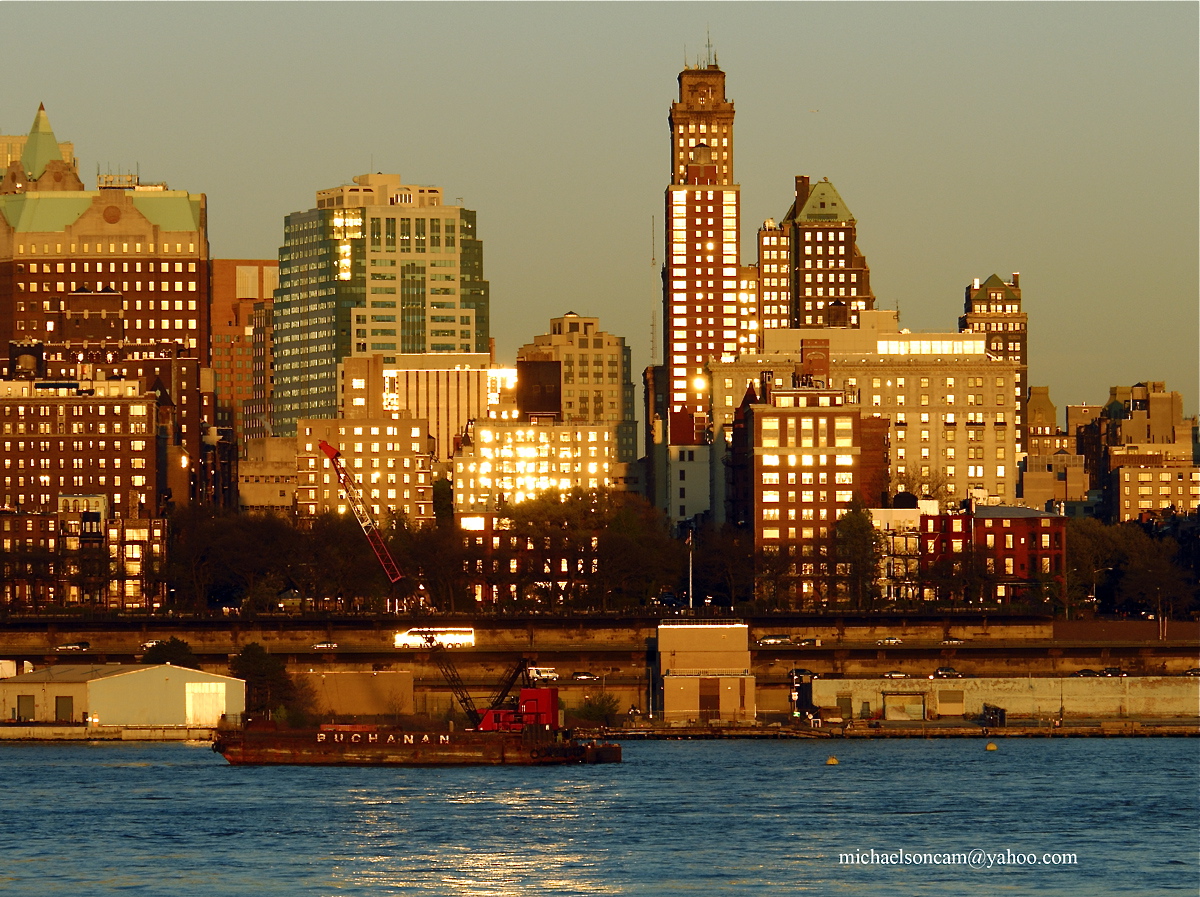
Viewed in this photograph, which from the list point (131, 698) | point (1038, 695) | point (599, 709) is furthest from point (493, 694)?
point (1038, 695)

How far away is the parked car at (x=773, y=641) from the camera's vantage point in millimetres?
190000

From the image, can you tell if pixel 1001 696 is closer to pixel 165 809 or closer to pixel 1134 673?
pixel 1134 673

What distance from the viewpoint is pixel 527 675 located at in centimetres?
14862

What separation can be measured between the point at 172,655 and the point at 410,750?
135 feet

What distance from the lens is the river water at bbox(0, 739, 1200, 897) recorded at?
97.2m

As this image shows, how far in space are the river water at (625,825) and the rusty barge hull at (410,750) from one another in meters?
1.82

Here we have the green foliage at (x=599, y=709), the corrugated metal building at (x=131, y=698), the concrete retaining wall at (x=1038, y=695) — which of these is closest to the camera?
the corrugated metal building at (x=131, y=698)

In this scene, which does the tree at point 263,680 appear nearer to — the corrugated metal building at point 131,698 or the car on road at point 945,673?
the corrugated metal building at point 131,698

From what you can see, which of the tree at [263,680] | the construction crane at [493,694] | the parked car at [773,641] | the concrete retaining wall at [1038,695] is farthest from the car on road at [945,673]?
the tree at [263,680]

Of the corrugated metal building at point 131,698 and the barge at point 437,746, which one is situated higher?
the corrugated metal building at point 131,698

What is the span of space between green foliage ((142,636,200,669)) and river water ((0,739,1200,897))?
30.0 meters

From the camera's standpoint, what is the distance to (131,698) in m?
160

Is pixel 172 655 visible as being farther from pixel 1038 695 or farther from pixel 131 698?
pixel 1038 695

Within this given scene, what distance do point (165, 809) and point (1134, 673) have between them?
3485 inches
